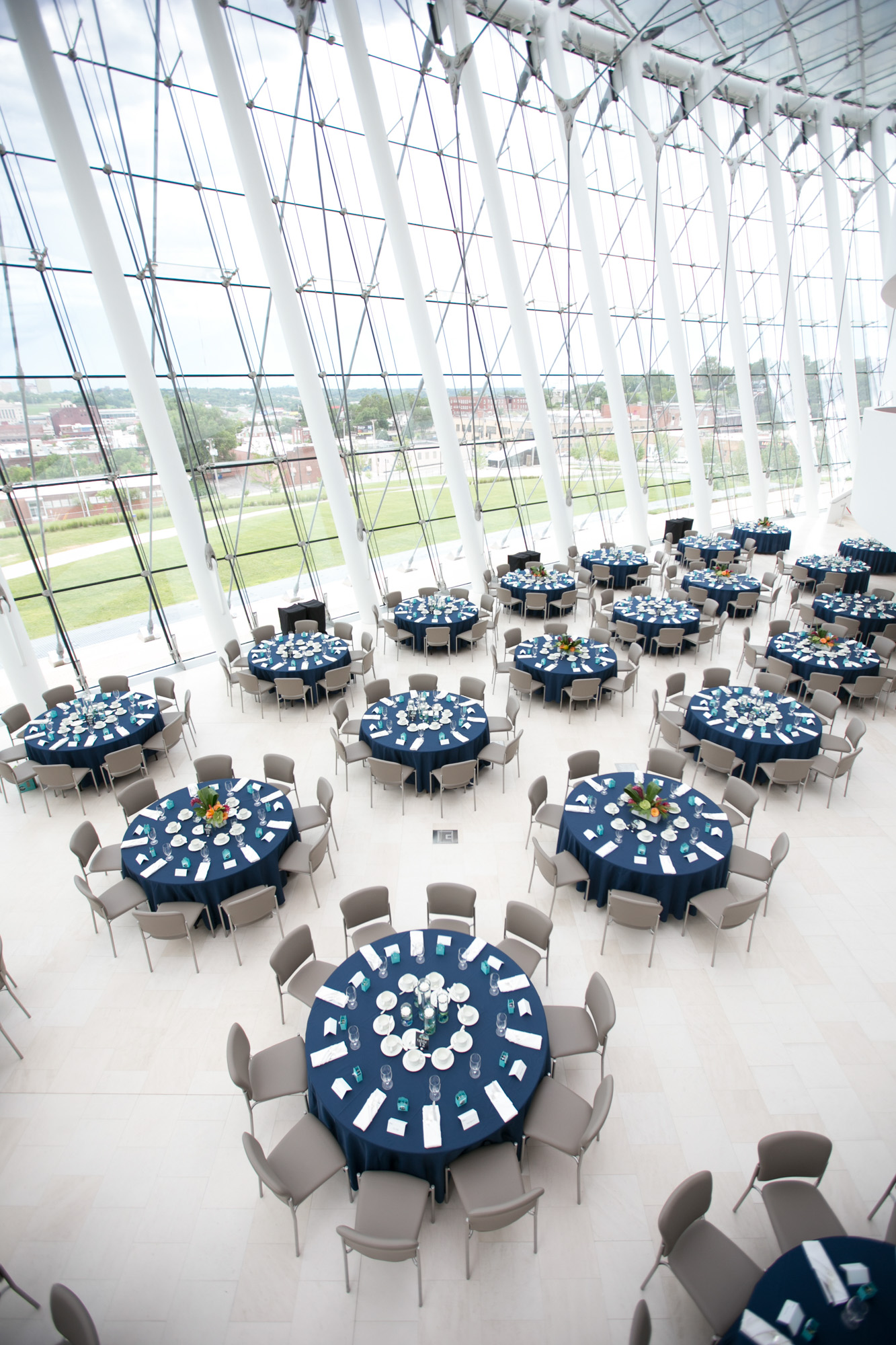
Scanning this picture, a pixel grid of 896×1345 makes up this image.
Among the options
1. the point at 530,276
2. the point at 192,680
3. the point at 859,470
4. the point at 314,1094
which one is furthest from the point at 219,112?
the point at 314,1094

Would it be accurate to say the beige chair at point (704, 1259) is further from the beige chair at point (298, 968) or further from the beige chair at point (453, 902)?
the beige chair at point (298, 968)

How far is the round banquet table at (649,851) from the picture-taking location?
679 cm

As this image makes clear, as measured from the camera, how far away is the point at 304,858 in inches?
291

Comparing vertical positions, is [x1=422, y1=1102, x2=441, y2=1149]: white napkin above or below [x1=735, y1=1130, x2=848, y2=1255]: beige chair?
above

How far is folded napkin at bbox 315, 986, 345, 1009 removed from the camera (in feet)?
17.1

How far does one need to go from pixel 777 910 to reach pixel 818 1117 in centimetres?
246

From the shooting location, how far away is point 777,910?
289 inches

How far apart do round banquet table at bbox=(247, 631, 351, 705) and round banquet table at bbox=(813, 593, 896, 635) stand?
11.2m

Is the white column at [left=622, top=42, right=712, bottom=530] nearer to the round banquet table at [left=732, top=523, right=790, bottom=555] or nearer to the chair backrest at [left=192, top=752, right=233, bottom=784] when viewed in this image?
the round banquet table at [left=732, top=523, right=790, bottom=555]

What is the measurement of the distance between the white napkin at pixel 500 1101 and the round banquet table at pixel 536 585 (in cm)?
1223

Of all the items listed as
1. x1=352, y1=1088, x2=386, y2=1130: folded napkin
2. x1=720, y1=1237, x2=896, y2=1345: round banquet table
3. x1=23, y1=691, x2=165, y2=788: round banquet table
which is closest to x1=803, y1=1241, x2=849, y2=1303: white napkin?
x1=720, y1=1237, x2=896, y2=1345: round banquet table

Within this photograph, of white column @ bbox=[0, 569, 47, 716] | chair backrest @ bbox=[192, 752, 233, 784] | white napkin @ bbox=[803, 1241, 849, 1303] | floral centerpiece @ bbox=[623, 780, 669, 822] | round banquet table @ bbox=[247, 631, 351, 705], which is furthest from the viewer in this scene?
round banquet table @ bbox=[247, 631, 351, 705]

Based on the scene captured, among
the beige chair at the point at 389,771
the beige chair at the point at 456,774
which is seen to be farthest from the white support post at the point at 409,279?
the beige chair at the point at 456,774

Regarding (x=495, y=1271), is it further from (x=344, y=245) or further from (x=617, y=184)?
(x=617, y=184)
